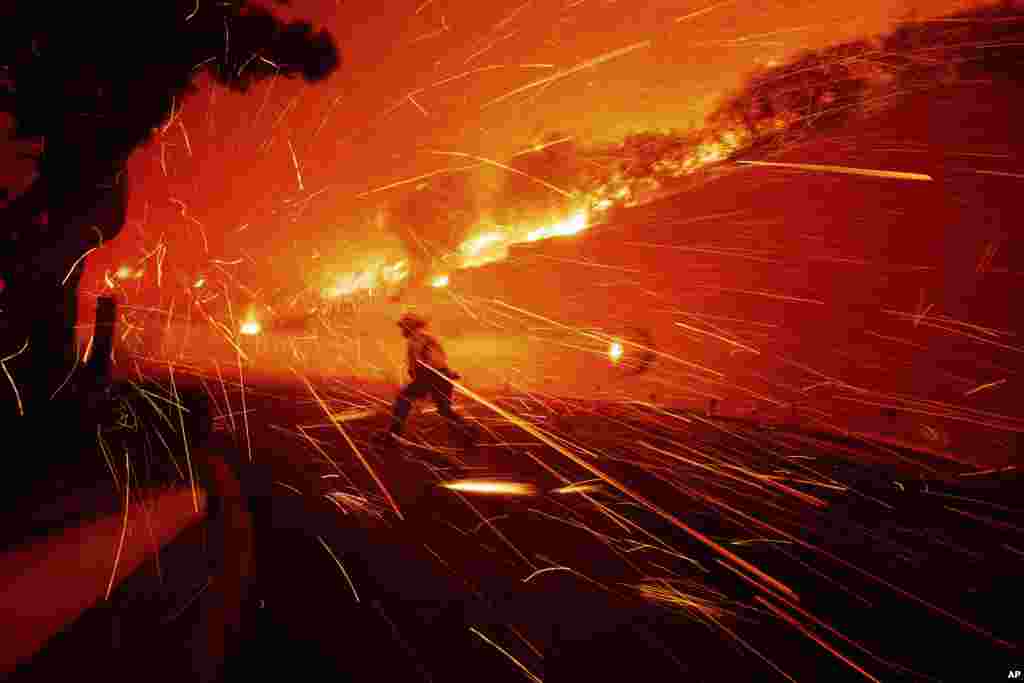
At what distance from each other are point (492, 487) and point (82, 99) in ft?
19.0

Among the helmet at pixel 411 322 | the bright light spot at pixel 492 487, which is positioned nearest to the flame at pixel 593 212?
the helmet at pixel 411 322

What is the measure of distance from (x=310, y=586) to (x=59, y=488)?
2125mm

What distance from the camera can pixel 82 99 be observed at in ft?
16.0

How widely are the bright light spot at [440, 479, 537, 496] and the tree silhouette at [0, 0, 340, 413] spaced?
4380 millimetres

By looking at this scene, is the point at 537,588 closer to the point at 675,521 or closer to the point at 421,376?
the point at 675,521

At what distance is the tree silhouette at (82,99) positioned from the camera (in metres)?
4.43

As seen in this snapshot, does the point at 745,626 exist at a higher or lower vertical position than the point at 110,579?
lower

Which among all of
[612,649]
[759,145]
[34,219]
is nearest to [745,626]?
[612,649]

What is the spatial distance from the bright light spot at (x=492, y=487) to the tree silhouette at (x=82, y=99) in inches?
172

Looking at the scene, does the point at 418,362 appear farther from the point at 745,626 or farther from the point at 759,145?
the point at 759,145

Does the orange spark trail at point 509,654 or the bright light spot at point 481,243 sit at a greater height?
the bright light spot at point 481,243

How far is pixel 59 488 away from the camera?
3521 mm

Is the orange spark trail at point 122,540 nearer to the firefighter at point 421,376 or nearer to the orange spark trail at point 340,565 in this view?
the orange spark trail at point 340,565

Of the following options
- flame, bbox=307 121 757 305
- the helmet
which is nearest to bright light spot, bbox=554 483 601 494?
the helmet
